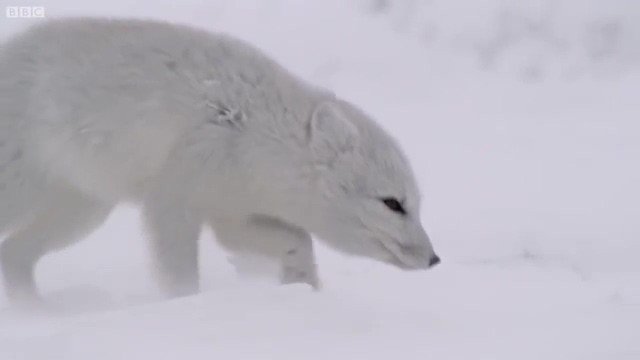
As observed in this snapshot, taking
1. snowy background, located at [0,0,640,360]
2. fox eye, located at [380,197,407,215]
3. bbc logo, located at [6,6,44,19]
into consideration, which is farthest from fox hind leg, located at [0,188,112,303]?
bbc logo, located at [6,6,44,19]

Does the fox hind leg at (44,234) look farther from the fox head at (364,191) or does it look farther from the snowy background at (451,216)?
the fox head at (364,191)

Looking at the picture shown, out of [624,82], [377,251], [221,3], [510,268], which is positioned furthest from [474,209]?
[221,3]

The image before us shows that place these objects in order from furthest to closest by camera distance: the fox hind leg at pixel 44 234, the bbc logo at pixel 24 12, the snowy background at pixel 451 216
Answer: the bbc logo at pixel 24 12 < the fox hind leg at pixel 44 234 < the snowy background at pixel 451 216

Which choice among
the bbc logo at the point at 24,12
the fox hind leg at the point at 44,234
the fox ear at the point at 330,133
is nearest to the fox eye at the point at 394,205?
Result: the fox ear at the point at 330,133

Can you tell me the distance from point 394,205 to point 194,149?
910 mm

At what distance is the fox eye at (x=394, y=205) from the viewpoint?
171 inches

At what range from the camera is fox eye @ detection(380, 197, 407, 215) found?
433 cm

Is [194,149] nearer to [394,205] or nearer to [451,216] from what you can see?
[394,205]

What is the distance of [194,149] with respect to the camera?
438cm

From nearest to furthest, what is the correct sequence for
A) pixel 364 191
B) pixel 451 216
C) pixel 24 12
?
pixel 364 191, pixel 451 216, pixel 24 12

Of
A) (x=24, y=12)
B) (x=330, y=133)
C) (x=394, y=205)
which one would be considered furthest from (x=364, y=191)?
(x=24, y=12)

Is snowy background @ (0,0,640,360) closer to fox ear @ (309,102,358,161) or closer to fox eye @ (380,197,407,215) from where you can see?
fox eye @ (380,197,407,215)

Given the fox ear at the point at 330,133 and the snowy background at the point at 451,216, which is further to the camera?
the fox ear at the point at 330,133

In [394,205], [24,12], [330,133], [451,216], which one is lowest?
[394,205]
